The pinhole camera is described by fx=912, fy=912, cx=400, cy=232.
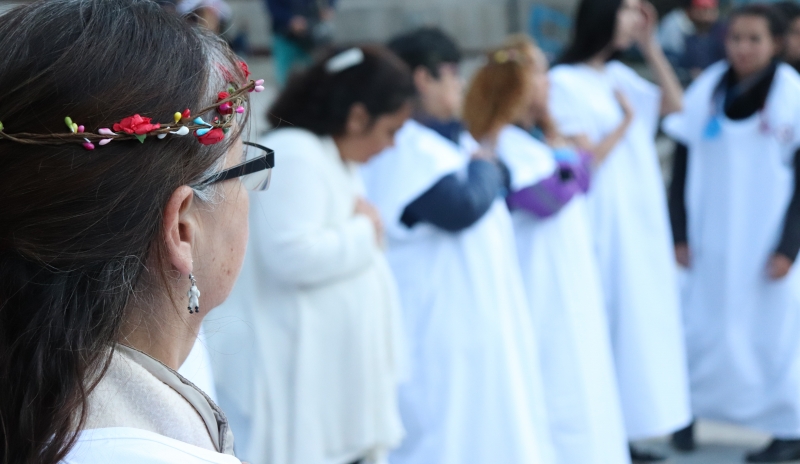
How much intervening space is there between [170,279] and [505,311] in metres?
2.43

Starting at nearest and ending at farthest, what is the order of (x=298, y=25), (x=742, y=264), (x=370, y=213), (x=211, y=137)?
(x=211, y=137)
(x=370, y=213)
(x=742, y=264)
(x=298, y=25)

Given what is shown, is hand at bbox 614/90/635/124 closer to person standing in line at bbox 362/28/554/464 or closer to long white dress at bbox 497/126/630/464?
long white dress at bbox 497/126/630/464

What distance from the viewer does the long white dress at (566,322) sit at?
3.69m

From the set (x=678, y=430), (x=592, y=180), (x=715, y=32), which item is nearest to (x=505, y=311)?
(x=592, y=180)

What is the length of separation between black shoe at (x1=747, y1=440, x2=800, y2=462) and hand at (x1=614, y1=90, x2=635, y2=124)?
1.74 m

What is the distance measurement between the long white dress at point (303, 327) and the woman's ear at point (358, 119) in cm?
13

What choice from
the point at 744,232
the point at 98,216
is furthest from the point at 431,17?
the point at 98,216

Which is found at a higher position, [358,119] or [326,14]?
[358,119]

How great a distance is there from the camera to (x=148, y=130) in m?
0.98

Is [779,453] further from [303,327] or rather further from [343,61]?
[343,61]

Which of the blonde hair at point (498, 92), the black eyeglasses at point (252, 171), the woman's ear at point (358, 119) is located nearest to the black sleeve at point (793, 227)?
the blonde hair at point (498, 92)

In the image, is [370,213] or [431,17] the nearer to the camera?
[370,213]

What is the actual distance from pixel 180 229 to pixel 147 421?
234 mm

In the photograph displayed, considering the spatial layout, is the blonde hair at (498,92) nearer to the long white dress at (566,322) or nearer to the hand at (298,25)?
the long white dress at (566,322)
